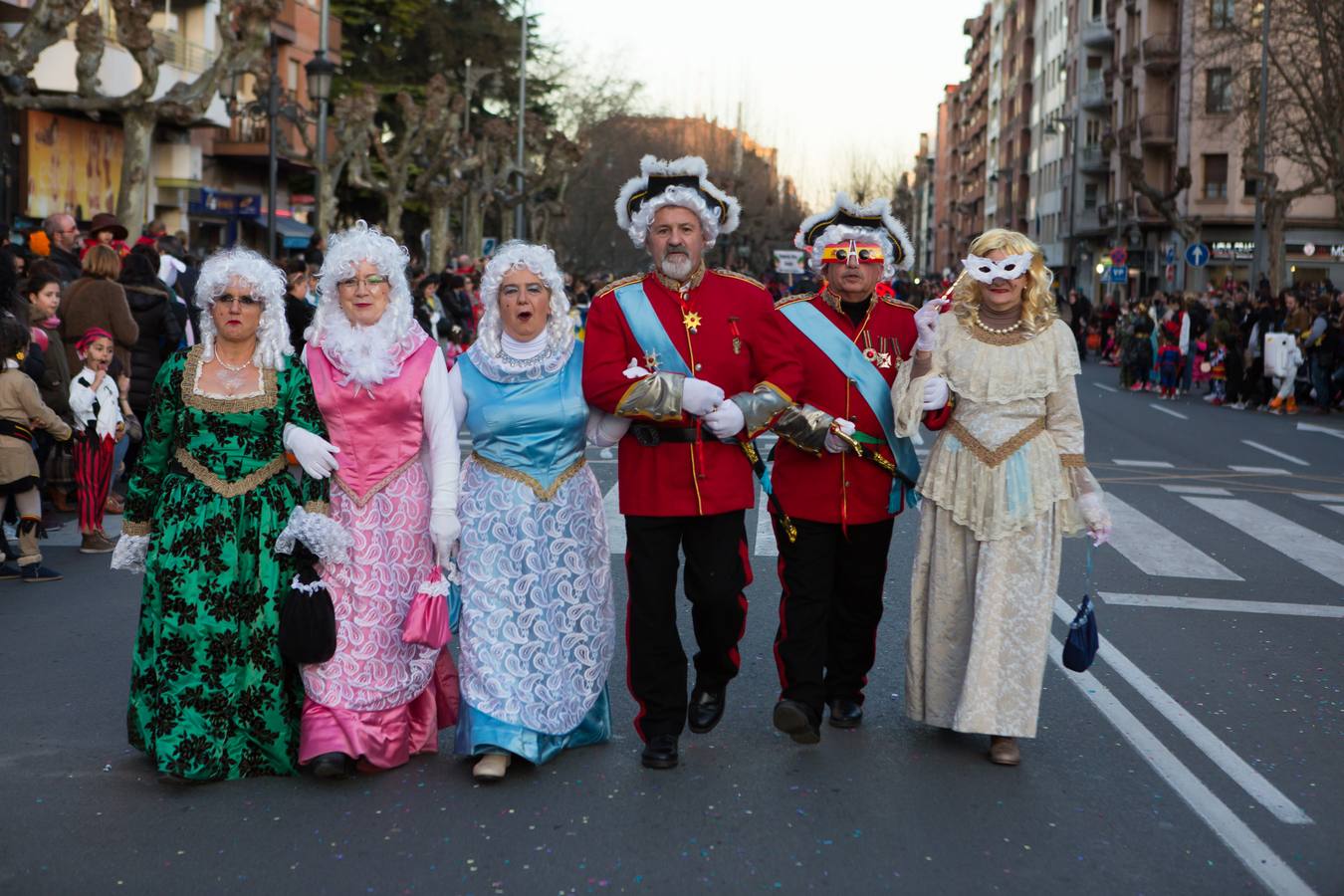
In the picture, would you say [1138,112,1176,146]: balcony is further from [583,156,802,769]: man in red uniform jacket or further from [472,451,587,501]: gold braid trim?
[472,451,587,501]: gold braid trim

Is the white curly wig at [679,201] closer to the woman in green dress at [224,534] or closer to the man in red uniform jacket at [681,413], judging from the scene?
the man in red uniform jacket at [681,413]

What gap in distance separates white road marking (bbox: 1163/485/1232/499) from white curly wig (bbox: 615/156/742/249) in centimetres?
916

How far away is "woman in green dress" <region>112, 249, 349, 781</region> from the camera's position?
5320 millimetres

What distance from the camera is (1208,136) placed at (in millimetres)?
62688

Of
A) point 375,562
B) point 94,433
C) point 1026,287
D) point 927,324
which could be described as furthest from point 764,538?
point 375,562

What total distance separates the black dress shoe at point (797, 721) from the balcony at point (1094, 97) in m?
75.9

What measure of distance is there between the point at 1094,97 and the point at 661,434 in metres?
77.0

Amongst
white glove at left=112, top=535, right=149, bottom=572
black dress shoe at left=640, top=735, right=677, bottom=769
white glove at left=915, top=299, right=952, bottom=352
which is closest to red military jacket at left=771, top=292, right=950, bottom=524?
white glove at left=915, top=299, right=952, bottom=352

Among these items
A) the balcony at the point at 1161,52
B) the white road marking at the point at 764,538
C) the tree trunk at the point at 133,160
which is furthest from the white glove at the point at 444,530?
the balcony at the point at 1161,52

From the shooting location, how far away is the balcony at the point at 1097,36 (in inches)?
3047

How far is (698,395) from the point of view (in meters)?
5.43

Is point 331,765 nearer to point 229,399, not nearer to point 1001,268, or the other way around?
point 229,399

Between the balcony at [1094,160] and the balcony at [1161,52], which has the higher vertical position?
the balcony at [1161,52]

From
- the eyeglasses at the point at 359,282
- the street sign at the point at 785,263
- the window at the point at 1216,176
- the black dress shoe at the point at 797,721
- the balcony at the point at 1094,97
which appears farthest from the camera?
the balcony at the point at 1094,97
